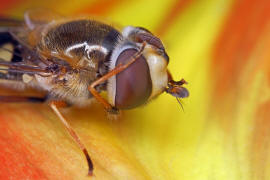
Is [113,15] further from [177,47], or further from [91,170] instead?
[91,170]

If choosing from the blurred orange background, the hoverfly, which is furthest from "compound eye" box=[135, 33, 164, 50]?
the blurred orange background

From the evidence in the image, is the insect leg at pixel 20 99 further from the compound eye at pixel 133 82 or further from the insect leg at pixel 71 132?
the compound eye at pixel 133 82

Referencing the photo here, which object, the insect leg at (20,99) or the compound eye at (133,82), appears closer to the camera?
the compound eye at (133,82)

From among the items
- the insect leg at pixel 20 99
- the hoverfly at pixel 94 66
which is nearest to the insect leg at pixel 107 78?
the hoverfly at pixel 94 66

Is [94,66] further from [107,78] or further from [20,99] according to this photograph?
[20,99]

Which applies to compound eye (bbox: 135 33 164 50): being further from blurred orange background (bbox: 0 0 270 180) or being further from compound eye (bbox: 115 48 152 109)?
blurred orange background (bbox: 0 0 270 180)

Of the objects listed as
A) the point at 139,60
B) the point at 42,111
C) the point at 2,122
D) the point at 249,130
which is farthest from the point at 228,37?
the point at 2,122
